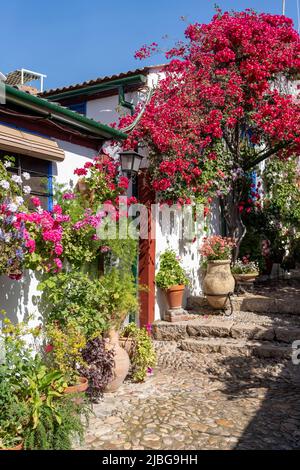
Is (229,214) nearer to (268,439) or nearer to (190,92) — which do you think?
(190,92)

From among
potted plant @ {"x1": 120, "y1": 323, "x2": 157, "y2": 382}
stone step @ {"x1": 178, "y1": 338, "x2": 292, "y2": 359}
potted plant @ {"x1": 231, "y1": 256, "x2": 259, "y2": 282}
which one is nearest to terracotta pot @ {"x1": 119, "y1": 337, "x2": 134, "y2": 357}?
potted plant @ {"x1": 120, "y1": 323, "x2": 157, "y2": 382}

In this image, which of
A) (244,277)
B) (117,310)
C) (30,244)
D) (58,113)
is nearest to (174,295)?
(244,277)

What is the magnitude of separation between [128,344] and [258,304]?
3291mm

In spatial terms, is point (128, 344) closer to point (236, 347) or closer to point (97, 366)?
point (97, 366)

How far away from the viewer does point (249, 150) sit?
10.0 meters

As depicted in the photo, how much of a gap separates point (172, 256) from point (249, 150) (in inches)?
133

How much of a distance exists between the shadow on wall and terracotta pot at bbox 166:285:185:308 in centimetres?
314

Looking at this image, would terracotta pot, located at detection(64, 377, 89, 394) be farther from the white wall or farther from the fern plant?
the white wall

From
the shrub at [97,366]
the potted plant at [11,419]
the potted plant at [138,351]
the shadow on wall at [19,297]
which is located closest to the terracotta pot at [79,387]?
the shrub at [97,366]

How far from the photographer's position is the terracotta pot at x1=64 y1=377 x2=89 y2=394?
15.2ft

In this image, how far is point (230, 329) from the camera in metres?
7.41

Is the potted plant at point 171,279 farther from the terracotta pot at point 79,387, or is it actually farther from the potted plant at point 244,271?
the terracotta pot at point 79,387

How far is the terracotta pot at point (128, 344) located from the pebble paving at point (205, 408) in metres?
0.47

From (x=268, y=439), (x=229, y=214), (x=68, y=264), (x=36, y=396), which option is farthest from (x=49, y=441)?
(x=229, y=214)
